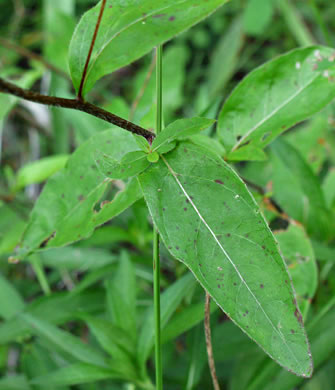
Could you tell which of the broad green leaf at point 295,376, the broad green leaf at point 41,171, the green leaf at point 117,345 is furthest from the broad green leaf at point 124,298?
the broad green leaf at point 41,171

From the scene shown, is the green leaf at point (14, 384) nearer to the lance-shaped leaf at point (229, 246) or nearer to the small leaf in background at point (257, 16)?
the lance-shaped leaf at point (229, 246)

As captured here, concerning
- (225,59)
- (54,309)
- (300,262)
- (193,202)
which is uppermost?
(225,59)

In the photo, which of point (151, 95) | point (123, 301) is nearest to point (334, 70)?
point (123, 301)

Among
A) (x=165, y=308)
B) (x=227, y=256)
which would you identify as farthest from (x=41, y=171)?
(x=227, y=256)

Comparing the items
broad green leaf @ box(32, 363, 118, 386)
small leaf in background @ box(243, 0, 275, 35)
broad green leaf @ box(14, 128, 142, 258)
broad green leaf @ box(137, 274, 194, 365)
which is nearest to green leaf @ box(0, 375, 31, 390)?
broad green leaf @ box(32, 363, 118, 386)

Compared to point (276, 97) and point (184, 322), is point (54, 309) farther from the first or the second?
point (276, 97)
